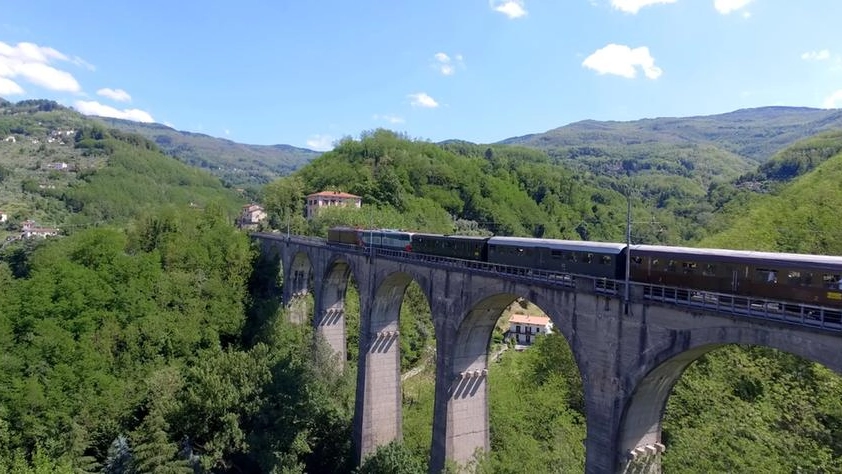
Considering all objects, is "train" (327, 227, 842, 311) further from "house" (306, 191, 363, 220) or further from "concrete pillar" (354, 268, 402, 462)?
"house" (306, 191, 363, 220)

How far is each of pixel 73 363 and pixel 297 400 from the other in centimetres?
1619

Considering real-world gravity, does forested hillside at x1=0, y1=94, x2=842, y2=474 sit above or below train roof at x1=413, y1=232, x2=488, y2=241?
below

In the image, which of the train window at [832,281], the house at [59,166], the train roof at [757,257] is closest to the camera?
the train window at [832,281]

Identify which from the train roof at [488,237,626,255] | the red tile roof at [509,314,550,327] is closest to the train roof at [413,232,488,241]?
the train roof at [488,237,626,255]

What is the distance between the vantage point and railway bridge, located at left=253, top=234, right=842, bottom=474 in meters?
13.9

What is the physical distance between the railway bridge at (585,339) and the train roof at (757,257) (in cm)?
132

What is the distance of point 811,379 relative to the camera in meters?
24.5

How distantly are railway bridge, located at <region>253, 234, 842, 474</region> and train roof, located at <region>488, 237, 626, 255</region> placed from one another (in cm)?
152

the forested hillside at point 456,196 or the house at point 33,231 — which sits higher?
the forested hillside at point 456,196

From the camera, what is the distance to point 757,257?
1495cm

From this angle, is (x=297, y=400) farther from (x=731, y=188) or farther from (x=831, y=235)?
(x=731, y=188)

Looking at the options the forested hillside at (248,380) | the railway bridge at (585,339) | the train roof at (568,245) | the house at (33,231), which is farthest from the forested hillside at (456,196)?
the house at (33,231)

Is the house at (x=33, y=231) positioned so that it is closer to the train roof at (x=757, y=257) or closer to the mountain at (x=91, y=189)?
the mountain at (x=91, y=189)

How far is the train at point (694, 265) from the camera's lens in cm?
1352
